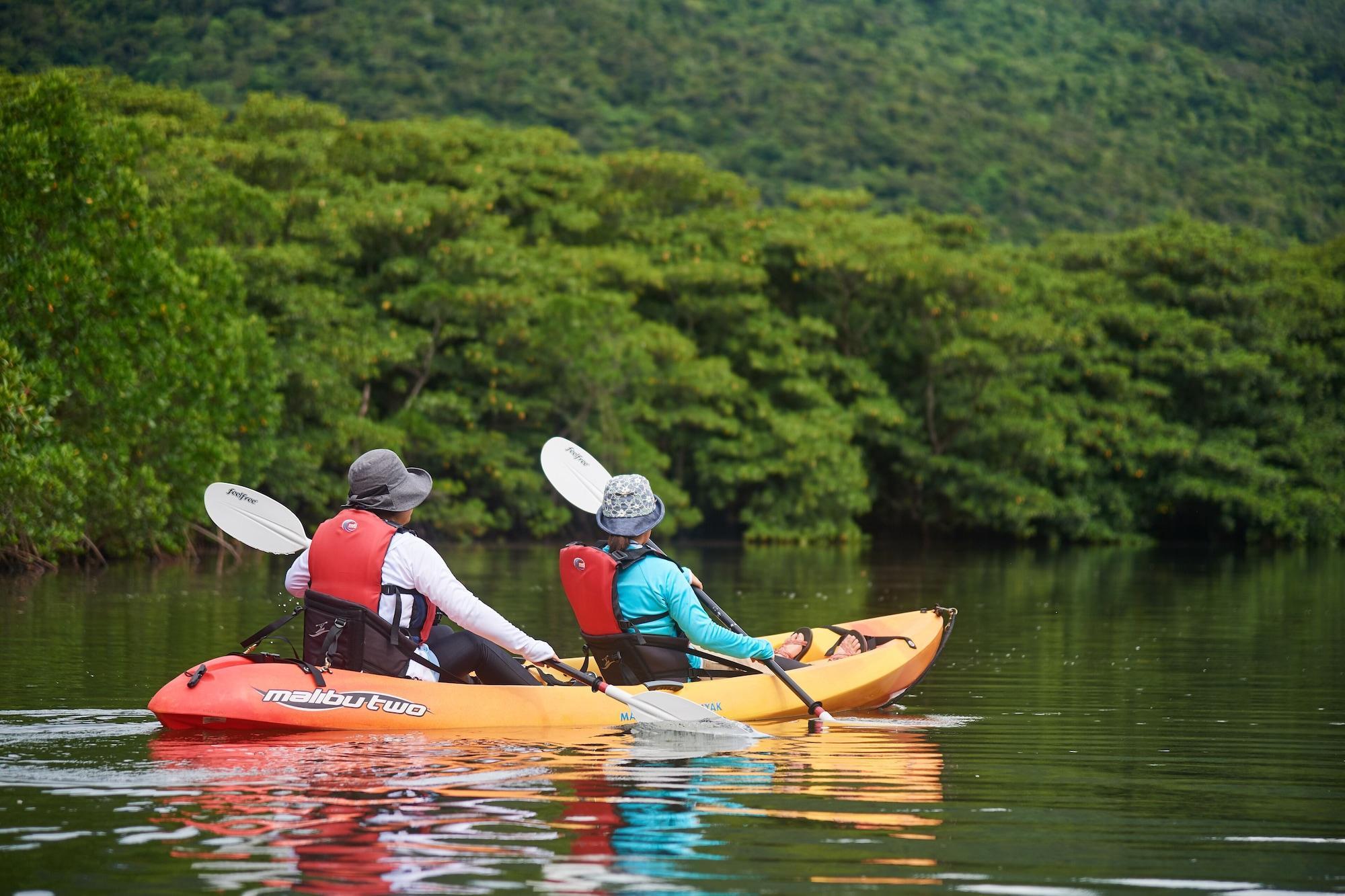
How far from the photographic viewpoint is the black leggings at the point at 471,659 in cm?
878

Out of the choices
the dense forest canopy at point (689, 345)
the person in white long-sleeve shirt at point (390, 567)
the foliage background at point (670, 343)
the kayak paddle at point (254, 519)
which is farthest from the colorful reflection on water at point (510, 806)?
the dense forest canopy at point (689, 345)

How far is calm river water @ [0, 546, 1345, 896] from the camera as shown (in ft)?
17.8

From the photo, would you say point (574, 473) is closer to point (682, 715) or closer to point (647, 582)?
point (647, 582)

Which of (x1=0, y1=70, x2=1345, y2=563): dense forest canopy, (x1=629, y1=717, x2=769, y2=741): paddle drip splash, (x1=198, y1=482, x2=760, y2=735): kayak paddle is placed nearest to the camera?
(x1=629, y1=717, x2=769, y2=741): paddle drip splash

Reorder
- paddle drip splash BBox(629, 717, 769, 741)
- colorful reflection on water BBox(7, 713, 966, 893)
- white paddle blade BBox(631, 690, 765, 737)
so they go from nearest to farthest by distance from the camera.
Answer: colorful reflection on water BBox(7, 713, 966, 893)
paddle drip splash BBox(629, 717, 769, 741)
white paddle blade BBox(631, 690, 765, 737)

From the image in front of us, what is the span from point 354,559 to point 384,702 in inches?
30.6

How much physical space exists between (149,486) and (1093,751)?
54.9 feet

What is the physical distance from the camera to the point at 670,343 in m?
36.1

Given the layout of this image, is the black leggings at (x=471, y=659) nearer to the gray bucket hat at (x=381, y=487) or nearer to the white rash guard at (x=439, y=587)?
the white rash guard at (x=439, y=587)

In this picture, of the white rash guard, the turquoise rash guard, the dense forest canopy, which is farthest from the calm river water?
the dense forest canopy

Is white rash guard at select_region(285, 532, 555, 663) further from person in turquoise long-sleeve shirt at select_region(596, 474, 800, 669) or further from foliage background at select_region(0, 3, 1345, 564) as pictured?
foliage background at select_region(0, 3, 1345, 564)

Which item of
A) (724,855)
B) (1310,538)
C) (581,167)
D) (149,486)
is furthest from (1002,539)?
(724,855)

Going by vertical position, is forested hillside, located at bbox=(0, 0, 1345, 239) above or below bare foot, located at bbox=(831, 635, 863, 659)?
above

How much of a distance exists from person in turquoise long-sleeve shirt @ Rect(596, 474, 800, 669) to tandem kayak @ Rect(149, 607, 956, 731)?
1.10 ft
